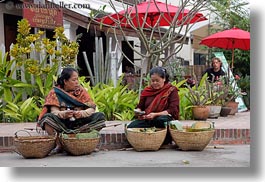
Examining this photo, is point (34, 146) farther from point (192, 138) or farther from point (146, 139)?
point (192, 138)

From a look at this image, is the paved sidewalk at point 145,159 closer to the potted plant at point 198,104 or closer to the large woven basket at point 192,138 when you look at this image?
the large woven basket at point 192,138

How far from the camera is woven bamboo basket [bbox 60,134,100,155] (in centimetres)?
436

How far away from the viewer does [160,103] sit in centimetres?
477

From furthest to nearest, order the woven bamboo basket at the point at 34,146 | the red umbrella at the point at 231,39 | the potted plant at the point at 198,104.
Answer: the red umbrella at the point at 231,39, the potted plant at the point at 198,104, the woven bamboo basket at the point at 34,146

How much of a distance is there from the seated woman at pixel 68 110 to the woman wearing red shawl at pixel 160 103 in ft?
1.68

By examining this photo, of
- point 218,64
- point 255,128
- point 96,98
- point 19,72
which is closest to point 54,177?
point 255,128

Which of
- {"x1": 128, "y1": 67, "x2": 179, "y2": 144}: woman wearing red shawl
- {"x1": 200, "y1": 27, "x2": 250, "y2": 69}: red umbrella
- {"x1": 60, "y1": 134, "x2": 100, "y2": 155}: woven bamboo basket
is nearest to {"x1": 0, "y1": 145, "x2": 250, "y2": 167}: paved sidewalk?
{"x1": 60, "y1": 134, "x2": 100, "y2": 155}: woven bamboo basket

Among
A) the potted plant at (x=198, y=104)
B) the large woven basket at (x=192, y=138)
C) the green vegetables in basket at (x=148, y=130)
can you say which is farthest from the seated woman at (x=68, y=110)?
the potted plant at (x=198, y=104)

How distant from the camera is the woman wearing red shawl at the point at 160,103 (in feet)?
15.4

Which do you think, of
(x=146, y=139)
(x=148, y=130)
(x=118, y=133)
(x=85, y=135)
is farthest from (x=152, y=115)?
(x=85, y=135)

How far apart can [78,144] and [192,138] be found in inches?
45.7

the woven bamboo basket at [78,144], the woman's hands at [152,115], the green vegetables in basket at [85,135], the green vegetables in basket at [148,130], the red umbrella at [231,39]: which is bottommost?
the woven bamboo basket at [78,144]

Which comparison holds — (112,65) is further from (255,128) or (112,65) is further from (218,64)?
(255,128)

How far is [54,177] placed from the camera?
348 cm
